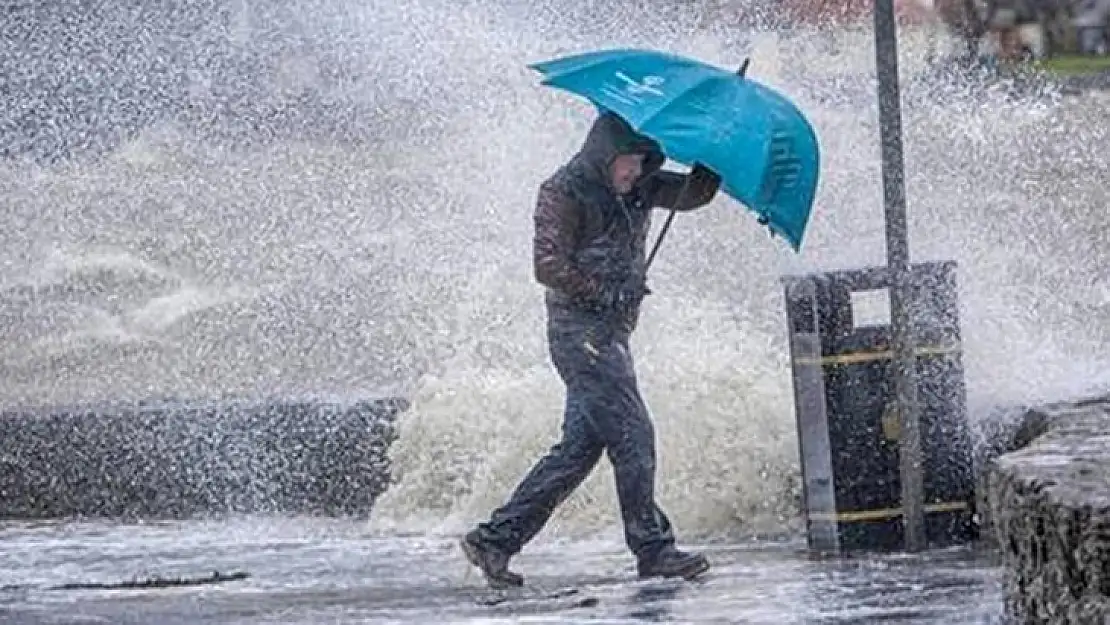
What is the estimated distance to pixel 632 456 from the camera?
11094mm

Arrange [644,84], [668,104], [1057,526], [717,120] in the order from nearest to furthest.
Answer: [1057,526] < [668,104] < [717,120] < [644,84]

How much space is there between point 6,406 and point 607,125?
5.83m

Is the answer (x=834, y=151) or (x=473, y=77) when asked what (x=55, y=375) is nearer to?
(x=473, y=77)

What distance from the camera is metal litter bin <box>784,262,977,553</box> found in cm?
1129

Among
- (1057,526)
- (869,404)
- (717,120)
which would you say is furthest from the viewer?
(869,404)

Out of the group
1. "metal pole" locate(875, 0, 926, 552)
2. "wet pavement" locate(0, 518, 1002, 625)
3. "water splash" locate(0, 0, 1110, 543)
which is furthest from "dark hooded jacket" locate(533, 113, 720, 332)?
"water splash" locate(0, 0, 1110, 543)

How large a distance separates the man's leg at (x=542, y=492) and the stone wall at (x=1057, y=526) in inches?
101

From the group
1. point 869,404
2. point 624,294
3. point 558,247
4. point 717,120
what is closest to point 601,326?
point 624,294

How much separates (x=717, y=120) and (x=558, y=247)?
62 centimetres

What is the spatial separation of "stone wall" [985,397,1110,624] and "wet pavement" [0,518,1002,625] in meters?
1.42

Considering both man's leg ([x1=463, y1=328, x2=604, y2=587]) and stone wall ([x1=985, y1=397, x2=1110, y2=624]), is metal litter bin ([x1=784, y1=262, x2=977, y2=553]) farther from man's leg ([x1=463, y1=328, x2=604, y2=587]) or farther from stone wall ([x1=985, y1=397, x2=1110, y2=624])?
stone wall ([x1=985, y1=397, x2=1110, y2=624])

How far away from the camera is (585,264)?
10938 millimetres

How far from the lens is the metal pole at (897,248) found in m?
11.1

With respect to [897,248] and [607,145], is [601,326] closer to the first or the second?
[607,145]
